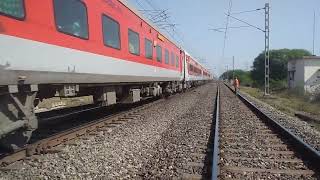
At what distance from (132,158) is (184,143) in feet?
5.33

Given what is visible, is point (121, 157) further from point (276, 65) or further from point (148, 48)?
point (276, 65)

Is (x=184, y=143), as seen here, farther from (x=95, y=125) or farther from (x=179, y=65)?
(x=179, y=65)

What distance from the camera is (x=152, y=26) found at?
16078 millimetres

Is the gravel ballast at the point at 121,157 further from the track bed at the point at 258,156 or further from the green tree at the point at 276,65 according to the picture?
the green tree at the point at 276,65

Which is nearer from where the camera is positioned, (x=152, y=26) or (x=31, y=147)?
(x=31, y=147)

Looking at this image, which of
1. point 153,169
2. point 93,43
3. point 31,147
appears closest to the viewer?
point 153,169

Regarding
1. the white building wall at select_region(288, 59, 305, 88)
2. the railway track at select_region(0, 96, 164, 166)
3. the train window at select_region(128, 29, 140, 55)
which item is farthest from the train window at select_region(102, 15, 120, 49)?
the white building wall at select_region(288, 59, 305, 88)

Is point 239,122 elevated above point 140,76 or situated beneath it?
situated beneath

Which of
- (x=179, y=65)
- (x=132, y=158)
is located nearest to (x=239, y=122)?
(x=132, y=158)

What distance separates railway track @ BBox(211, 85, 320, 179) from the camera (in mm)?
5801

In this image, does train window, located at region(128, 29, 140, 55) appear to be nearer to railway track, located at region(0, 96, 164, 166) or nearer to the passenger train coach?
the passenger train coach

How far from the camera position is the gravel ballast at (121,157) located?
18.9 ft

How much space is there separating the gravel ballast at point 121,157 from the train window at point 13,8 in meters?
2.08

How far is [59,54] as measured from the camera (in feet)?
23.5
